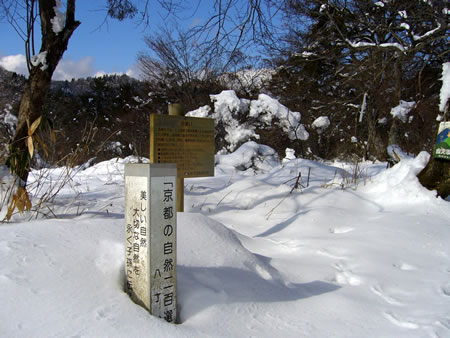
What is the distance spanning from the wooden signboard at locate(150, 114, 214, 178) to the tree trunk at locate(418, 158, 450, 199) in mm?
2929

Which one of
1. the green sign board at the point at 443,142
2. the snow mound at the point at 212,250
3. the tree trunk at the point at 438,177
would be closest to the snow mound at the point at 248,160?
the tree trunk at the point at 438,177

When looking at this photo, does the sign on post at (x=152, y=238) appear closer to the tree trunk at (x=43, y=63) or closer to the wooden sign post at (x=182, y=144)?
the wooden sign post at (x=182, y=144)

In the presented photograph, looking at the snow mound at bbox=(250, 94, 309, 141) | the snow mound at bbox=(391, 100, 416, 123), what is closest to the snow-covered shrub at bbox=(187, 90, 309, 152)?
the snow mound at bbox=(250, 94, 309, 141)

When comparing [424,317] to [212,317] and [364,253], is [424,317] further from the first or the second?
[212,317]

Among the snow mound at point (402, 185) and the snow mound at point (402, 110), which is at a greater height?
the snow mound at point (402, 110)

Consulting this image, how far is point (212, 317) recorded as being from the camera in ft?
5.18

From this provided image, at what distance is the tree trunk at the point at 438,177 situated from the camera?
431 cm

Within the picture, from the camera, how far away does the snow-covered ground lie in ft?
4.58

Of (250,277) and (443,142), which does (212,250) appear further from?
(443,142)

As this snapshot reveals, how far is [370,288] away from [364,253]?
0.65 m

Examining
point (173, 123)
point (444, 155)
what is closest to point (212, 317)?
point (173, 123)

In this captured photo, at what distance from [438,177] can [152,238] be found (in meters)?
4.30

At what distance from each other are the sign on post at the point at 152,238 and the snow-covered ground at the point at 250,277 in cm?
9

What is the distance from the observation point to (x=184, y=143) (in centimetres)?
359
